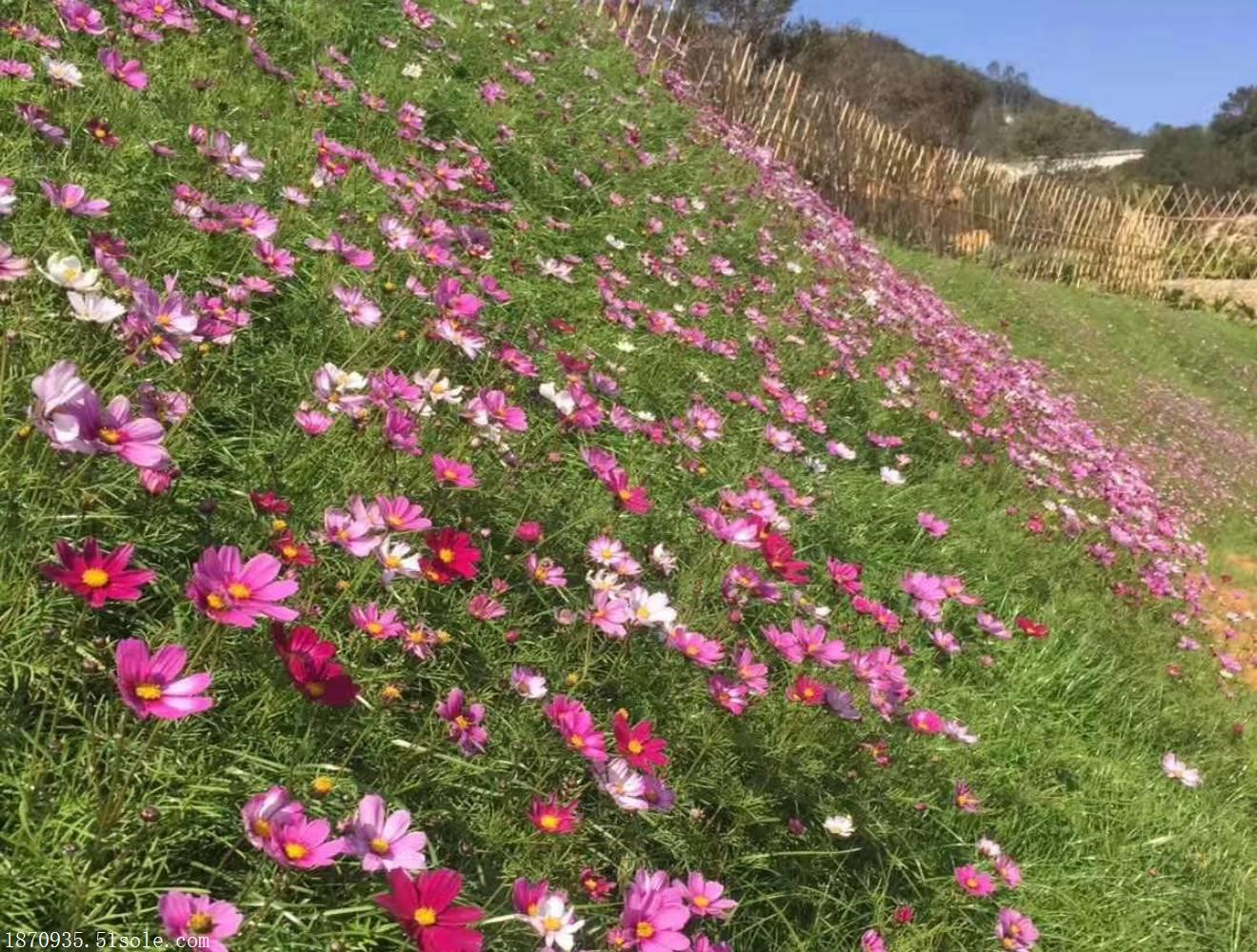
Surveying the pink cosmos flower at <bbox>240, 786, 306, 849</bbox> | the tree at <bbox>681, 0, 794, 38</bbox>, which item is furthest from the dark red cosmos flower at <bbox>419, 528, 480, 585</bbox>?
the tree at <bbox>681, 0, 794, 38</bbox>

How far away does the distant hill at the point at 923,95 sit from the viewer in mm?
25156

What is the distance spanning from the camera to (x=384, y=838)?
41.2 inches

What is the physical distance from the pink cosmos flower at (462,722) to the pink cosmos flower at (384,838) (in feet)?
0.86

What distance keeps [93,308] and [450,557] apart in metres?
0.62

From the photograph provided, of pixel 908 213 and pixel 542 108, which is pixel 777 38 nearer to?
pixel 908 213

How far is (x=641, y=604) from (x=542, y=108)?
372cm

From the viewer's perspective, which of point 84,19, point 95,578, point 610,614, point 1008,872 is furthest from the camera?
point 84,19

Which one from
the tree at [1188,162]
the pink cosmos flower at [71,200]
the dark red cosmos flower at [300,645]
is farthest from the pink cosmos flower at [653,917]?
the tree at [1188,162]

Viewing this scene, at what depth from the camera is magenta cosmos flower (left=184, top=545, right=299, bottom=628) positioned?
3.23 ft

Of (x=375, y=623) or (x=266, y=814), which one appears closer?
(x=266, y=814)

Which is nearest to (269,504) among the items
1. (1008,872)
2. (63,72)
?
(63,72)

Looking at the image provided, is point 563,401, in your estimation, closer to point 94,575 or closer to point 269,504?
point 269,504

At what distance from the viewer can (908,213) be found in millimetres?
12789

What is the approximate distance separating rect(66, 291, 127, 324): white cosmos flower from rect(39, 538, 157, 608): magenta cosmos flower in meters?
0.43
